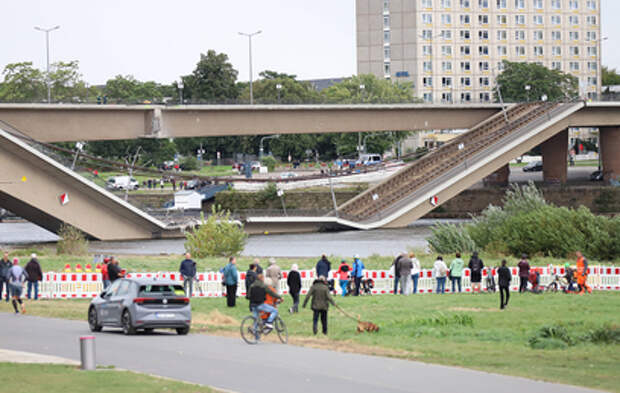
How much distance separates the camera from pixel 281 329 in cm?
2261

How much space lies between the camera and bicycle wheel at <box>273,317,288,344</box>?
2209 cm

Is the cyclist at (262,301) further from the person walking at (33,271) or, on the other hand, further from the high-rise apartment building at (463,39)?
the high-rise apartment building at (463,39)

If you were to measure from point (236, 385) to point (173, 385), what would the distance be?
3.50ft

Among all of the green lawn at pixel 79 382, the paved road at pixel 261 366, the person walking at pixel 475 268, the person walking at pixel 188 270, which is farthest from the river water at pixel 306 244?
the green lawn at pixel 79 382

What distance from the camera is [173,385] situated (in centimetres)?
1562

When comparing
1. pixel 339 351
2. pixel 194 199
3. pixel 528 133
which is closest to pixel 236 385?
pixel 339 351

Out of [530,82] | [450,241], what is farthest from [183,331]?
[530,82]

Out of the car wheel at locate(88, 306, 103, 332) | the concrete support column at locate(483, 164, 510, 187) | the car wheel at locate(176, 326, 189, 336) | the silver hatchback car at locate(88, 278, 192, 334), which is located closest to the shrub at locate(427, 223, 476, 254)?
the car wheel at locate(176, 326, 189, 336)

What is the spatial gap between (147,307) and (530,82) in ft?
375

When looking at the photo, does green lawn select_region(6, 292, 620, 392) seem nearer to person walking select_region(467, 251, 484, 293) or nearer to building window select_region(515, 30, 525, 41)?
person walking select_region(467, 251, 484, 293)

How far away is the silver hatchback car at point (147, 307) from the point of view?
23234 mm

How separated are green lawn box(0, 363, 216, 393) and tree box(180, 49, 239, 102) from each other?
129444 millimetres

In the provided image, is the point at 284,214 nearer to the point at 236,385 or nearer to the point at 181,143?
the point at 236,385

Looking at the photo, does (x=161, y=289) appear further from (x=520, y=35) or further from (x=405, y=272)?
(x=520, y=35)
